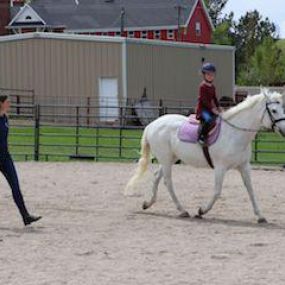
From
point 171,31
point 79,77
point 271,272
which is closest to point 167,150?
point 271,272

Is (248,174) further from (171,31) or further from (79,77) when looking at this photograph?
(171,31)

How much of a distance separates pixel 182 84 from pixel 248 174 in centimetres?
2945

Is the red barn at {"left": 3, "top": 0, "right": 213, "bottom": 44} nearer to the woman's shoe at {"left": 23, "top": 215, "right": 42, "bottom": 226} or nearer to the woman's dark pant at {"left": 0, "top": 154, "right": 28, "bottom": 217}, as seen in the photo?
the woman's dark pant at {"left": 0, "top": 154, "right": 28, "bottom": 217}

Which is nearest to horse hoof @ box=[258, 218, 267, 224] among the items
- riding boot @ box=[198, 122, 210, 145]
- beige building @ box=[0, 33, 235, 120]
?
riding boot @ box=[198, 122, 210, 145]

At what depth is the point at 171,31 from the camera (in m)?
66.4

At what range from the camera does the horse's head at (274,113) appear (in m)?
10.4

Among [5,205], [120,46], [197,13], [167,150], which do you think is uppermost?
[197,13]

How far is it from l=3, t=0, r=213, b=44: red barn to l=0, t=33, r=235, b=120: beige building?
2478 centimetres

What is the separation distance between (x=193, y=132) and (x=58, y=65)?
26896 millimetres

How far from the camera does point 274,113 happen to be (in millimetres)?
10391

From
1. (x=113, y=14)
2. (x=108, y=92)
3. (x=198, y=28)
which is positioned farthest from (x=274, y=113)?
(x=198, y=28)

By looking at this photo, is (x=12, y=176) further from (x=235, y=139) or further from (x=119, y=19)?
(x=119, y=19)

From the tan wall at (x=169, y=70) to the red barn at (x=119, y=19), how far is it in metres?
21.7

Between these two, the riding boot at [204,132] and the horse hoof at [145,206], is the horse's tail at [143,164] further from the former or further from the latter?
the riding boot at [204,132]
